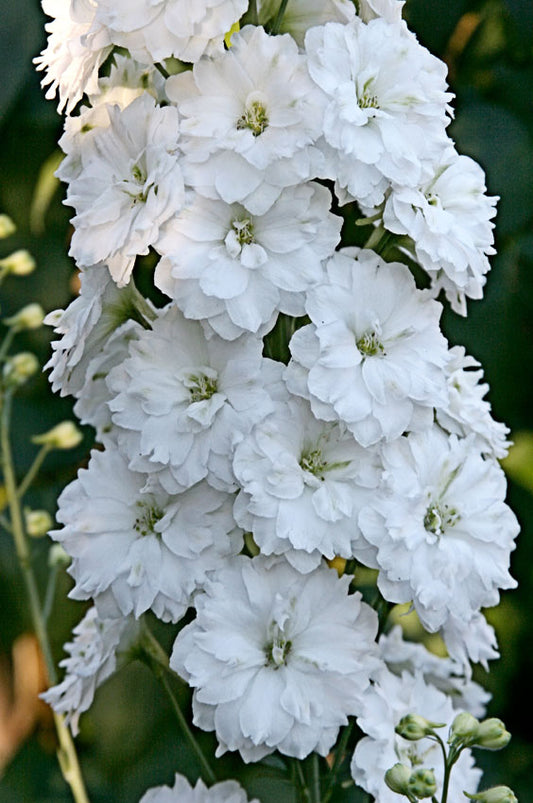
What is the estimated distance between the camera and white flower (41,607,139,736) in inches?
22.6

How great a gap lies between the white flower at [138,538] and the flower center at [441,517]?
9 cm

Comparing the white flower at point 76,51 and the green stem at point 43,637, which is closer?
the white flower at point 76,51

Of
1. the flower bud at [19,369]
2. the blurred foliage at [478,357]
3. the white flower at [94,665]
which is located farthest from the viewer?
the blurred foliage at [478,357]

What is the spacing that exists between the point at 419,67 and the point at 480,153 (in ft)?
1.42

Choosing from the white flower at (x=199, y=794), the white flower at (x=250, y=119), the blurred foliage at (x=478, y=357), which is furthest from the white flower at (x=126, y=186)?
the blurred foliage at (x=478, y=357)

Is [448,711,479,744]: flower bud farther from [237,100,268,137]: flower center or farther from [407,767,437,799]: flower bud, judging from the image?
[237,100,268,137]: flower center

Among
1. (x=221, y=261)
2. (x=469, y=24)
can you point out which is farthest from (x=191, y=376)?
(x=469, y=24)

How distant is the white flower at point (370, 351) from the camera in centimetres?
50

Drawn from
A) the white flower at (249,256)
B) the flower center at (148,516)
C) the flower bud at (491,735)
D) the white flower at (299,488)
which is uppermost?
the white flower at (249,256)

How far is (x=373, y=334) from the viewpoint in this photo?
520 millimetres

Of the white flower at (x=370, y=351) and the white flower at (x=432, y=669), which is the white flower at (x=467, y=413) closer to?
→ the white flower at (x=370, y=351)

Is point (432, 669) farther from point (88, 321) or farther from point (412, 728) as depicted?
point (88, 321)

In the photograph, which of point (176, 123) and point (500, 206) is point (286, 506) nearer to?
point (176, 123)

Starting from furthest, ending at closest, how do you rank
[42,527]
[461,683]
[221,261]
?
1. [42,527]
2. [461,683]
3. [221,261]
